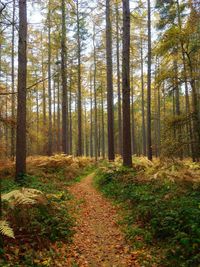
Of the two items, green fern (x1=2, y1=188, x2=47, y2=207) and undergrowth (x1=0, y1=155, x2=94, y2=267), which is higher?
green fern (x1=2, y1=188, x2=47, y2=207)

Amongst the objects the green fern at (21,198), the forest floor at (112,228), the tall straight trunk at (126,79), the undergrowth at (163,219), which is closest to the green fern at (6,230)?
the forest floor at (112,228)

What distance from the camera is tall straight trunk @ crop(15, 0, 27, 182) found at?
1026cm

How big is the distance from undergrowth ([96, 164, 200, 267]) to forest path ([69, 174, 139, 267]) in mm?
287

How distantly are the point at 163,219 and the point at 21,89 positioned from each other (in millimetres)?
7095

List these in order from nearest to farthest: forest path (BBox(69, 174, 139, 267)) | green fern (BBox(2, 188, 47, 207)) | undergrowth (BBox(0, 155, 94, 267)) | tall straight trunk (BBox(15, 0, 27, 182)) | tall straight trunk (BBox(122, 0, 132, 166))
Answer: undergrowth (BBox(0, 155, 94, 267)), forest path (BBox(69, 174, 139, 267)), green fern (BBox(2, 188, 47, 207)), tall straight trunk (BBox(15, 0, 27, 182)), tall straight trunk (BBox(122, 0, 132, 166))

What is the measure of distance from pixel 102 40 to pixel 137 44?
3.23 meters

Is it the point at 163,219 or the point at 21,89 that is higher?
the point at 21,89

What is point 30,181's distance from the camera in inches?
416

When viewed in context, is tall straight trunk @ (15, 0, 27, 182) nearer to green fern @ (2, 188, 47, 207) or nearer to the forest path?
the forest path

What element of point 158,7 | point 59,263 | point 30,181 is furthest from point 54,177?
point 158,7

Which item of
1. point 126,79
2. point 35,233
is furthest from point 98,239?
point 126,79

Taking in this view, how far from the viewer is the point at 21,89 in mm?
10352

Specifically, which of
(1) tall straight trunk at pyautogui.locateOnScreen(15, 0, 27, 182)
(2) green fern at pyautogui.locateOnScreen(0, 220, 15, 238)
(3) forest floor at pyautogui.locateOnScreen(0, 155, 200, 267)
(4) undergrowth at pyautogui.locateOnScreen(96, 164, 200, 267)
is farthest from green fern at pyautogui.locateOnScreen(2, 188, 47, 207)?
(1) tall straight trunk at pyautogui.locateOnScreen(15, 0, 27, 182)

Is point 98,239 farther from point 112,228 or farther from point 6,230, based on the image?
point 6,230
